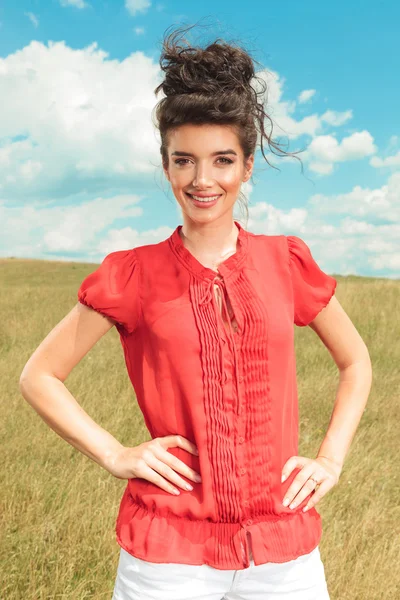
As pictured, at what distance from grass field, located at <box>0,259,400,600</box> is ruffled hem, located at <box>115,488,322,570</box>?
1.68 metres

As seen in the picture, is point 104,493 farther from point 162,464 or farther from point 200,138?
point 200,138

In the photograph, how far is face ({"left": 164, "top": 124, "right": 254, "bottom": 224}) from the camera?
2.02m

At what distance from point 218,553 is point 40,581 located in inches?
80.0

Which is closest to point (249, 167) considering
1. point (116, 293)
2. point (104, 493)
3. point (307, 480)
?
point (116, 293)

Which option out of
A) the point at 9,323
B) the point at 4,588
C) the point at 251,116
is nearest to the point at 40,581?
the point at 4,588

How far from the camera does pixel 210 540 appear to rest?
6.13 feet

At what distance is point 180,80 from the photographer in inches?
82.7

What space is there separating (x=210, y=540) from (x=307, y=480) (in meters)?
0.38

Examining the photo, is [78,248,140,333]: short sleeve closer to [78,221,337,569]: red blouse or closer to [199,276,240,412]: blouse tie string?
[78,221,337,569]: red blouse

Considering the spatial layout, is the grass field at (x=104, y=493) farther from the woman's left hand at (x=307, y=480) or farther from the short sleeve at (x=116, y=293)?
the short sleeve at (x=116, y=293)

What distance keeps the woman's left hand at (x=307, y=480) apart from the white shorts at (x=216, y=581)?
0.19m

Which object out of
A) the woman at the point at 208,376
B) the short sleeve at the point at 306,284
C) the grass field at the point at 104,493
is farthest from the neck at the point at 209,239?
the grass field at the point at 104,493

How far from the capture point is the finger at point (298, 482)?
6.40 ft

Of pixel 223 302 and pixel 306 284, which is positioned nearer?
pixel 223 302
